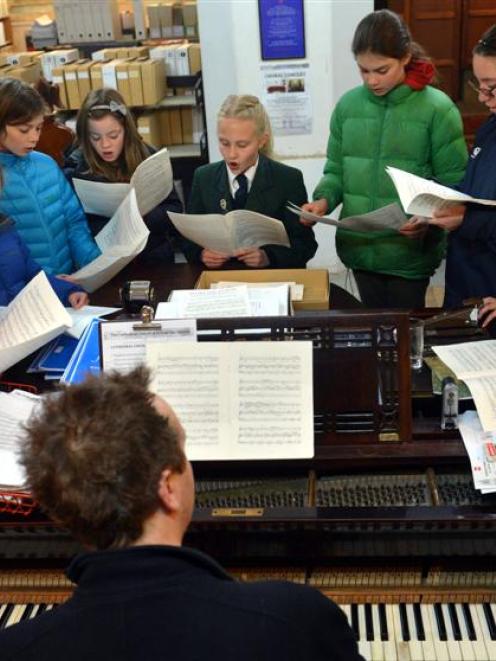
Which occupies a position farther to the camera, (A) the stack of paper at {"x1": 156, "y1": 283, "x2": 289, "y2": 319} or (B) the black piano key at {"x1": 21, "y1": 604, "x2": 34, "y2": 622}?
(A) the stack of paper at {"x1": 156, "y1": 283, "x2": 289, "y2": 319}

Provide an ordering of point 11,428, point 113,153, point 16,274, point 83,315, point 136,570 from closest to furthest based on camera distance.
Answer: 1. point 136,570
2. point 11,428
3. point 83,315
4. point 16,274
5. point 113,153

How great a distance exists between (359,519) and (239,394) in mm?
375

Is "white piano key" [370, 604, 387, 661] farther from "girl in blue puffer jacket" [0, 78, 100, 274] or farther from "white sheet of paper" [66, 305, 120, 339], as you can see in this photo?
"girl in blue puffer jacket" [0, 78, 100, 274]

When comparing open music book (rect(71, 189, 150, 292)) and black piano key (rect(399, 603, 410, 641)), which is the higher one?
open music book (rect(71, 189, 150, 292))

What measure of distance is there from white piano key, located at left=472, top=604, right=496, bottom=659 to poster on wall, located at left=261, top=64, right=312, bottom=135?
152 inches

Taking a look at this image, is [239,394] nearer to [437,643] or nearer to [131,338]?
[131,338]

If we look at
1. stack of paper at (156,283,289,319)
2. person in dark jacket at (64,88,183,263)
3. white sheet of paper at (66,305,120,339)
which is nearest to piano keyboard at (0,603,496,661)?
stack of paper at (156,283,289,319)

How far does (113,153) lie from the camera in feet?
11.0

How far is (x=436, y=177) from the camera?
3098mm

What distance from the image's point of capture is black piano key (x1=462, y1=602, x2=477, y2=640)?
1693 mm

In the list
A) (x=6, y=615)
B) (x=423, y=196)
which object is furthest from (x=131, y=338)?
(x=423, y=196)

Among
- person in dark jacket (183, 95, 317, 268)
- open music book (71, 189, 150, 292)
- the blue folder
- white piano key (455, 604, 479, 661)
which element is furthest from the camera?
person in dark jacket (183, 95, 317, 268)

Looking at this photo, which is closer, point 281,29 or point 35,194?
point 35,194

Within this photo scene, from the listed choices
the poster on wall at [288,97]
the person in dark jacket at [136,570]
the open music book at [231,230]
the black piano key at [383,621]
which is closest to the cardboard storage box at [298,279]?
the open music book at [231,230]
